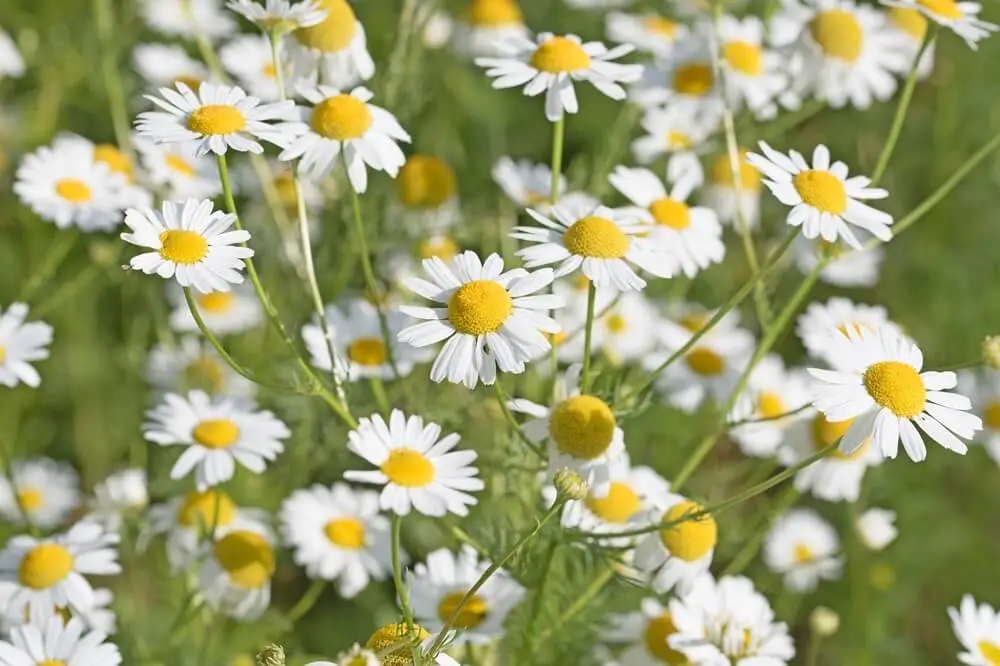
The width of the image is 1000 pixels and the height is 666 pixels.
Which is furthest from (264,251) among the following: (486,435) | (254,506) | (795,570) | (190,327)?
(795,570)

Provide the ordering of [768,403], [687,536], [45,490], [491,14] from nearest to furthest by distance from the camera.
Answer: [687,536]
[768,403]
[45,490]
[491,14]

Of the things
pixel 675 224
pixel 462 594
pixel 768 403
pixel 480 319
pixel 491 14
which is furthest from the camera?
pixel 491 14

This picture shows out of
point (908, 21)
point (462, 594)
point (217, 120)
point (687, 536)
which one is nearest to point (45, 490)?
point (462, 594)

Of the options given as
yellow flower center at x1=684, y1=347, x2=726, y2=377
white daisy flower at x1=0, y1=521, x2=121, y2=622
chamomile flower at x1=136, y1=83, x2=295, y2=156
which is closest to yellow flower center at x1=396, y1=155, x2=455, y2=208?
yellow flower center at x1=684, y1=347, x2=726, y2=377

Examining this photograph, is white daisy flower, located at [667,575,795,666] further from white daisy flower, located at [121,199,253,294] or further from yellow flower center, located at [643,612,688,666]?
white daisy flower, located at [121,199,253,294]

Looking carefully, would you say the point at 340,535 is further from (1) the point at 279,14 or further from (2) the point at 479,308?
(1) the point at 279,14

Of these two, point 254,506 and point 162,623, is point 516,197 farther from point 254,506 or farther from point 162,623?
point 162,623

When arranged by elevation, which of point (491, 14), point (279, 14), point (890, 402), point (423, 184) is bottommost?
point (423, 184)
